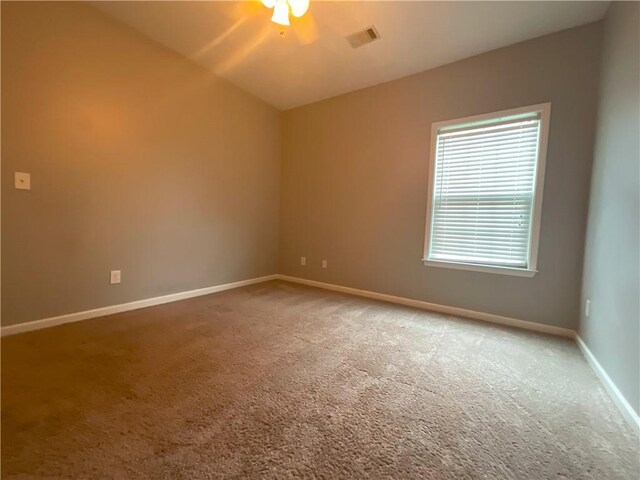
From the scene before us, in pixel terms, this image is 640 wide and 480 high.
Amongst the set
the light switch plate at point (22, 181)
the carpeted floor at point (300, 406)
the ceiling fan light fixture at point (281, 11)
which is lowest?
the carpeted floor at point (300, 406)

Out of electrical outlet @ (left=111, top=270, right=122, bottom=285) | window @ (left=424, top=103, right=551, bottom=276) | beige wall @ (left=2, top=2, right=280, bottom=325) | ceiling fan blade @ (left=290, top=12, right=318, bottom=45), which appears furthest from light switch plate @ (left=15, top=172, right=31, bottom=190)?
window @ (left=424, top=103, right=551, bottom=276)

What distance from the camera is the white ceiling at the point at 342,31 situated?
2.17 m

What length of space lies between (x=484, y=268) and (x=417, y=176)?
1.20 meters

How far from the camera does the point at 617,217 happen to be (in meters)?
1.66

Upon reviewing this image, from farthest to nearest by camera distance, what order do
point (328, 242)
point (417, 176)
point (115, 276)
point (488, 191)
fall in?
point (328, 242)
point (417, 176)
point (488, 191)
point (115, 276)

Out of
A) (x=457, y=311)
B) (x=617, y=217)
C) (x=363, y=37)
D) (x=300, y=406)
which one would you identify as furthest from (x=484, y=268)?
(x=363, y=37)

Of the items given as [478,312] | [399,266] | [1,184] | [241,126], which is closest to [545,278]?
[478,312]

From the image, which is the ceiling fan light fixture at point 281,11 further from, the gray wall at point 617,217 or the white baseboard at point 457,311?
the white baseboard at point 457,311

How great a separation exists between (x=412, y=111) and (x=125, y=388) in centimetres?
347

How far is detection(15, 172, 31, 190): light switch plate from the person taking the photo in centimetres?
202

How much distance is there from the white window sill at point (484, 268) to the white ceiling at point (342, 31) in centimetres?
210

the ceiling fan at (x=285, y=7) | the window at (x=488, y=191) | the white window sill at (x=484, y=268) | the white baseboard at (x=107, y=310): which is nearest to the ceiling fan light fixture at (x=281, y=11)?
the ceiling fan at (x=285, y=7)

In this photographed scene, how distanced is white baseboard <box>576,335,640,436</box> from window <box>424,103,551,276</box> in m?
0.78

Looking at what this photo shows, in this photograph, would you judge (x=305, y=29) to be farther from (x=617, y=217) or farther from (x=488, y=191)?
(x=617, y=217)
